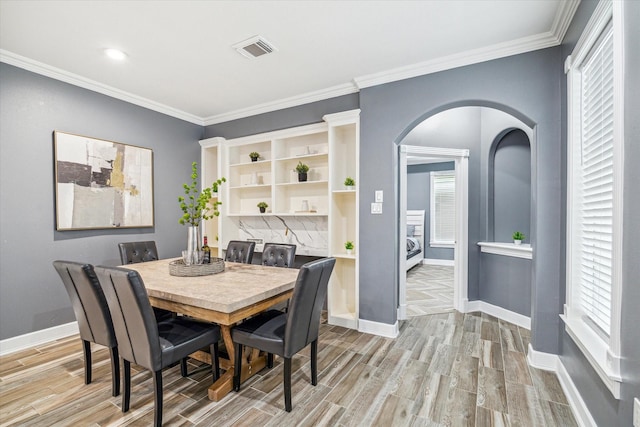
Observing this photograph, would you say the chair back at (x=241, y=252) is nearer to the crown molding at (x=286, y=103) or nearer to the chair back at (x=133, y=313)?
the chair back at (x=133, y=313)

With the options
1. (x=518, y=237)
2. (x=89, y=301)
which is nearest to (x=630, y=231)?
(x=518, y=237)

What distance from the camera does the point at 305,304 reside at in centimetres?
196

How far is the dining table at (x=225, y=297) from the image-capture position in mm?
1859

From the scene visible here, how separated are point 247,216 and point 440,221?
17.5 ft

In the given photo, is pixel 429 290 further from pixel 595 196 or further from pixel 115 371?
pixel 115 371

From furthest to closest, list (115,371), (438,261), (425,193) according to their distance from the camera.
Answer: (425,193), (438,261), (115,371)

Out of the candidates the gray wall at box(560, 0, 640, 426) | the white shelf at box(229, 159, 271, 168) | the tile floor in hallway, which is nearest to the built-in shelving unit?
the white shelf at box(229, 159, 271, 168)

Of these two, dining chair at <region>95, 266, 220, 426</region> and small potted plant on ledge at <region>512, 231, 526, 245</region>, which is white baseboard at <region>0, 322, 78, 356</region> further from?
small potted plant on ledge at <region>512, 231, 526, 245</region>

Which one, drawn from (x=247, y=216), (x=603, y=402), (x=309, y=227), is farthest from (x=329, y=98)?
(x=603, y=402)

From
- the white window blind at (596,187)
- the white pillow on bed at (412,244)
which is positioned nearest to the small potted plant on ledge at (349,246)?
the white window blind at (596,187)

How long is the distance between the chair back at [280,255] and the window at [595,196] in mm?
2327

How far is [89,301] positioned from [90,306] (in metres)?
0.04

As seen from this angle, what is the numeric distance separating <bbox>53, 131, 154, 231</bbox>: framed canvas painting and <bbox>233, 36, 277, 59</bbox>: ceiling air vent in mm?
2108

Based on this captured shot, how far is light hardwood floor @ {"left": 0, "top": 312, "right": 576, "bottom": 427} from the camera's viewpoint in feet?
6.21
